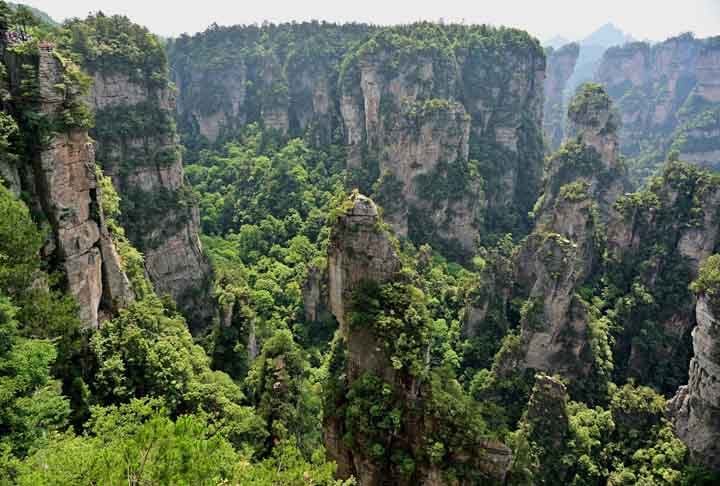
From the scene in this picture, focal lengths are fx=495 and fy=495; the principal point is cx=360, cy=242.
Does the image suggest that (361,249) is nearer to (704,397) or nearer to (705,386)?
(705,386)

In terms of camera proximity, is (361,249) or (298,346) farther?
(298,346)

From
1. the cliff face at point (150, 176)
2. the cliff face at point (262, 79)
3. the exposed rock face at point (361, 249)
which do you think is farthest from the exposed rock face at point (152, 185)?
the cliff face at point (262, 79)

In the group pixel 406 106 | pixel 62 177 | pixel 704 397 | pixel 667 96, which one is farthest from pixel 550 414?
pixel 667 96

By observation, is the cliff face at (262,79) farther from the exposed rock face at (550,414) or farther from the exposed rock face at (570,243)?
the exposed rock face at (550,414)

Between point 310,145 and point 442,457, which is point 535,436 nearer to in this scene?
point 442,457

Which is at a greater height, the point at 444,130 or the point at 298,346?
the point at 444,130
